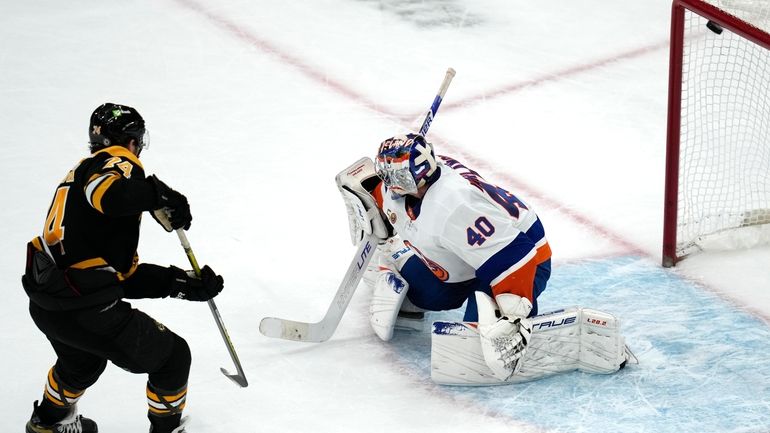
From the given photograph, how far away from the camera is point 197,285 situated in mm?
3498

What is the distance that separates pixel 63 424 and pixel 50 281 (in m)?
0.51

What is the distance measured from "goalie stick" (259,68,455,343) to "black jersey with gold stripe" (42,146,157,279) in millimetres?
880

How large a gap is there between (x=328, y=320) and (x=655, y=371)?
3.47 ft

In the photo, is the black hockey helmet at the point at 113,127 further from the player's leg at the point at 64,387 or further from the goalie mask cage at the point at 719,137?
the goalie mask cage at the point at 719,137

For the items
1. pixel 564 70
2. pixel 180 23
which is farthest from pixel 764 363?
pixel 180 23

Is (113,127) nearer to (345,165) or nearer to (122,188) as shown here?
(122,188)

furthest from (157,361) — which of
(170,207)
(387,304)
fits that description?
(387,304)

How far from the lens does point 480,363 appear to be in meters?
3.72

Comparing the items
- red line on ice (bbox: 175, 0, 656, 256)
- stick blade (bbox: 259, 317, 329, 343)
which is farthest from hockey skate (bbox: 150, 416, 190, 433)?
red line on ice (bbox: 175, 0, 656, 256)

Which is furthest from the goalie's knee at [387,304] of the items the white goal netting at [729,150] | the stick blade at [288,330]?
the white goal netting at [729,150]

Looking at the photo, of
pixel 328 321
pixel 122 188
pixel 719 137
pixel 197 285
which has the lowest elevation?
pixel 328 321

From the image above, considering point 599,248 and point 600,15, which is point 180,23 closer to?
point 600,15

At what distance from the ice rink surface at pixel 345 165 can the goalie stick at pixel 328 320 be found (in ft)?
0.14

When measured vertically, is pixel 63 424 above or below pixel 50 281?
below
